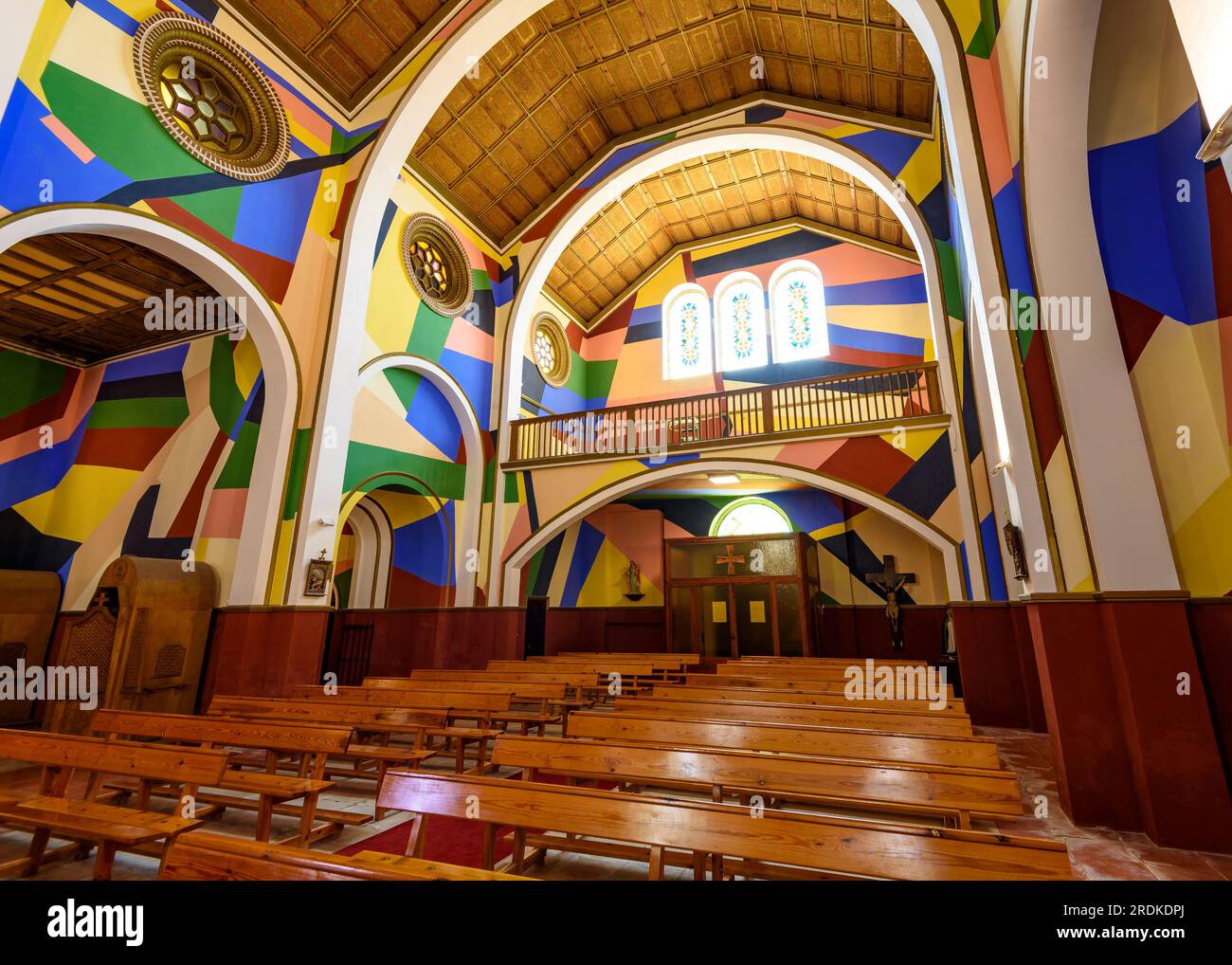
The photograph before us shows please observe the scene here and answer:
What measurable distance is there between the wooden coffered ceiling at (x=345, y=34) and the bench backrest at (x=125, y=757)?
7591 millimetres

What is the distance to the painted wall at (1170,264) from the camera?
283 cm

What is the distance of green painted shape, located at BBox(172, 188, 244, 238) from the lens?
584 cm

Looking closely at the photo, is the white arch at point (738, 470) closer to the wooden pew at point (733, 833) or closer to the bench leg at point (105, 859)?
the wooden pew at point (733, 833)

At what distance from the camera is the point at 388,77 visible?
303 inches

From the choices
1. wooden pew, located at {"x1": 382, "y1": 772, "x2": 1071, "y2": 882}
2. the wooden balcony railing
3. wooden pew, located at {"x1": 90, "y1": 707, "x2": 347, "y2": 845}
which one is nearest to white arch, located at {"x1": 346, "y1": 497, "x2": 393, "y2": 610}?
the wooden balcony railing

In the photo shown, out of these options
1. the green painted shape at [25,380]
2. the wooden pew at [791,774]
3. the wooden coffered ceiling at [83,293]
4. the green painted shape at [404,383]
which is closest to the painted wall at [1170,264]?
the wooden pew at [791,774]

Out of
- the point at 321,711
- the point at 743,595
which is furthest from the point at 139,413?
the point at 743,595

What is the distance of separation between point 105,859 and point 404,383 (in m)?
7.24

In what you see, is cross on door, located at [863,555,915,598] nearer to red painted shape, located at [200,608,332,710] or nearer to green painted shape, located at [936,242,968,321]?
green painted shape, located at [936,242,968,321]

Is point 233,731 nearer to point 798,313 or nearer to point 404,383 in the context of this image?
point 404,383

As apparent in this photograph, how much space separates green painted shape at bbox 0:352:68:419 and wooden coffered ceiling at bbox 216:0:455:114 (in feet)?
17.5

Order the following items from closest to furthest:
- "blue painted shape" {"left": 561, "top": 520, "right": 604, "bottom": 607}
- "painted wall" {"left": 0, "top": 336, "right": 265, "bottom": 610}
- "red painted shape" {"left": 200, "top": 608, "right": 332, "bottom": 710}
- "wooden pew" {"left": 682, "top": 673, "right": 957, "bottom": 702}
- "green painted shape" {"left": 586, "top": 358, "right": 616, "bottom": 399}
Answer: "wooden pew" {"left": 682, "top": 673, "right": 957, "bottom": 702} → "red painted shape" {"left": 200, "top": 608, "right": 332, "bottom": 710} → "painted wall" {"left": 0, "top": 336, "right": 265, "bottom": 610} → "blue painted shape" {"left": 561, "top": 520, "right": 604, "bottom": 607} → "green painted shape" {"left": 586, "top": 358, "right": 616, "bottom": 399}

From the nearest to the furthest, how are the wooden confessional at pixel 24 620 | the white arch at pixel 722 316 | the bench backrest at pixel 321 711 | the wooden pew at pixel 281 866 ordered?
1. the wooden pew at pixel 281 866
2. the bench backrest at pixel 321 711
3. the wooden confessional at pixel 24 620
4. the white arch at pixel 722 316

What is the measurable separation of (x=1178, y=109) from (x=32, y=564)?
11.5 metres
